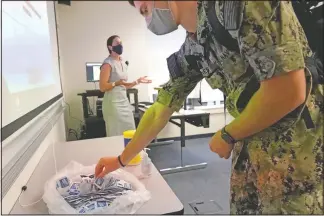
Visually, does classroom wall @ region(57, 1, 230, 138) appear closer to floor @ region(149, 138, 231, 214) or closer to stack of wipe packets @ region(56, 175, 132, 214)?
floor @ region(149, 138, 231, 214)

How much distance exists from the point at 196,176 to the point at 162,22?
83.5 inches

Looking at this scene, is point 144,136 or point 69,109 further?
point 69,109

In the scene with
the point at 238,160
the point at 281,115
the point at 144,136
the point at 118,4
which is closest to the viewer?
the point at 281,115

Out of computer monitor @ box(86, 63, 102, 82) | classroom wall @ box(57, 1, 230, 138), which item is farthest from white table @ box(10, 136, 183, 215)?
classroom wall @ box(57, 1, 230, 138)

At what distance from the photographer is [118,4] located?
2.99m

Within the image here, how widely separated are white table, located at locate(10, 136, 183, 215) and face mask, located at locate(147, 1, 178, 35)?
1.68 feet

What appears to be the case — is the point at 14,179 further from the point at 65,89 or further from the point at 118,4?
the point at 118,4

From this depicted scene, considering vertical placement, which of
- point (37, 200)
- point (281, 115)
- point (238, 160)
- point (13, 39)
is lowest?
point (37, 200)

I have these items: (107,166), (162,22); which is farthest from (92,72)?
(162,22)

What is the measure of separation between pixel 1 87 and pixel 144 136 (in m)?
0.52

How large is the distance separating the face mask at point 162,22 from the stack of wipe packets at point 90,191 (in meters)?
0.51

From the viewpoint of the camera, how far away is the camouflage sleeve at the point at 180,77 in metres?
0.64

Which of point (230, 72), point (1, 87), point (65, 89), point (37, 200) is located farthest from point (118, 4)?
point (230, 72)

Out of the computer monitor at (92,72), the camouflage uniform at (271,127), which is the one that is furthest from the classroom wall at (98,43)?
the camouflage uniform at (271,127)
